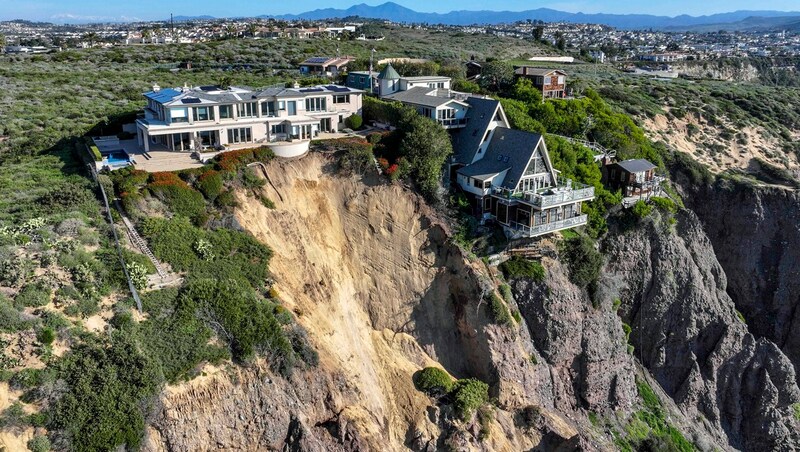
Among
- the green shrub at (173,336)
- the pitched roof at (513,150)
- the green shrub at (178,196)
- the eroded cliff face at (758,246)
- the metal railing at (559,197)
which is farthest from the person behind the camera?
the eroded cliff face at (758,246)

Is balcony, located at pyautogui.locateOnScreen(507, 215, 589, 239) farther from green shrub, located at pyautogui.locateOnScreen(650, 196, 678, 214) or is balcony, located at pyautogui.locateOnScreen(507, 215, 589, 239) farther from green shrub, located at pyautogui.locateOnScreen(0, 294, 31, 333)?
green shrub, located at pyautogui.locateOnScreen(0, 294, 31, 333)

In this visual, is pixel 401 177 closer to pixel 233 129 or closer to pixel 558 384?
pixel 233 129

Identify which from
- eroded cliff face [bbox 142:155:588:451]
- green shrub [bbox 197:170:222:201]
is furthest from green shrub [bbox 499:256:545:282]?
green shrub [bbox 197:170:222:201]

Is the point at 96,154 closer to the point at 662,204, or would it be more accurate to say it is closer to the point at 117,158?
the point at 117,158

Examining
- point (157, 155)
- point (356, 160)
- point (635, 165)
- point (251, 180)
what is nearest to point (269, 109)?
point (157, 155)

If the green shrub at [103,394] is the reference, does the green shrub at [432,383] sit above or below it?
below

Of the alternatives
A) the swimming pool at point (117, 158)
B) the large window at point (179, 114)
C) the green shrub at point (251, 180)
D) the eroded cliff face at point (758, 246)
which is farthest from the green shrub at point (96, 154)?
the eroded cliff face at point (758, 246)

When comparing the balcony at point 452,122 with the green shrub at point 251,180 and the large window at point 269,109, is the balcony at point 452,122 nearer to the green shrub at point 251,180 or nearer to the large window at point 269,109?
the large window at point 269,109

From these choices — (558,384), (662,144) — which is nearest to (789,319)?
(662,144)
